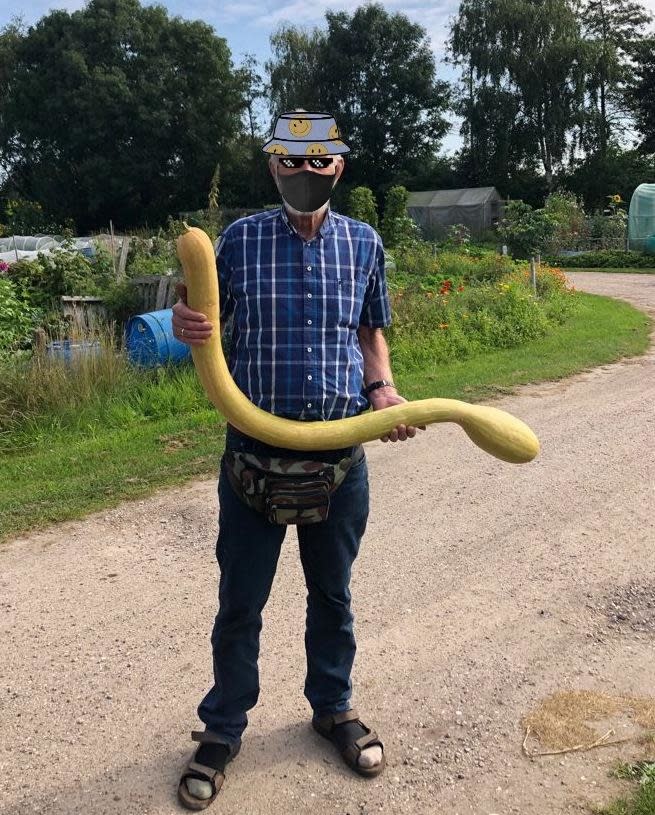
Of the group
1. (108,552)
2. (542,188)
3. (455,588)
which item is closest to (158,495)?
(108,552)

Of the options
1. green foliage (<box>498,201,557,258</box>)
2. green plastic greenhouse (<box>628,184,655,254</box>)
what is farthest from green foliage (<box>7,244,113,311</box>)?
green plastic greenhouse (<box>628,184,655,254</box>)

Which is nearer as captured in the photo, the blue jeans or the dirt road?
the blue jeans

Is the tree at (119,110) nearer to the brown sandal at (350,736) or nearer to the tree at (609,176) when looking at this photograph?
the tree at (609,176)

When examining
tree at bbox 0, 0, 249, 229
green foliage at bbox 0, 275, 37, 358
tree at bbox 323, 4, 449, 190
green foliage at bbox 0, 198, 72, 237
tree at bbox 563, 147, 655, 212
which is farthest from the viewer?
tree at bbox 323, 4, 449, 190

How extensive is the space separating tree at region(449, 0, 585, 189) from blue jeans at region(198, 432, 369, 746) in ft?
136

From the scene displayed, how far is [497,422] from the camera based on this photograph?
2340 millimetres

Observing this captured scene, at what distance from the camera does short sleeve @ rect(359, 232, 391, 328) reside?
7.90ft

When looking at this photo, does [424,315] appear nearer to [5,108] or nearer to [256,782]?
[256,782]

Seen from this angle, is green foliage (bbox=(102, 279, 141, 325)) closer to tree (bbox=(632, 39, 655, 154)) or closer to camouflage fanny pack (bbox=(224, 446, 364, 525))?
camouflage fanny pack (bbox=(224, 446, 364, 525))

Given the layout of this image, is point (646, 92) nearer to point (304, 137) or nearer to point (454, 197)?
point (454, 197)

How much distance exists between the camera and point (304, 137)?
2.16 m

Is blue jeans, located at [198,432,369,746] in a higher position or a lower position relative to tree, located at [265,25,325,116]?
lower

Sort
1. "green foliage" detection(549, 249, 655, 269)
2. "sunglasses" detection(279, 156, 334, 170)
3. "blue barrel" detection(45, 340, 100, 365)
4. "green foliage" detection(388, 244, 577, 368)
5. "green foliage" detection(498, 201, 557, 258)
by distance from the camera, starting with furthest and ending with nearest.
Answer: "green foliage" detection(549, 249, 655, 269), "green foliage" detection(498, 201, 557, 258), "green foliage" detection(388, 244, 577, 368), "blue barrel" detection(45, 340, 100, 365), "sunglasses" detection(279, 156, 334, 170)

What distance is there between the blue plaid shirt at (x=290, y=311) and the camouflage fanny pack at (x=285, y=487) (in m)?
0.16
